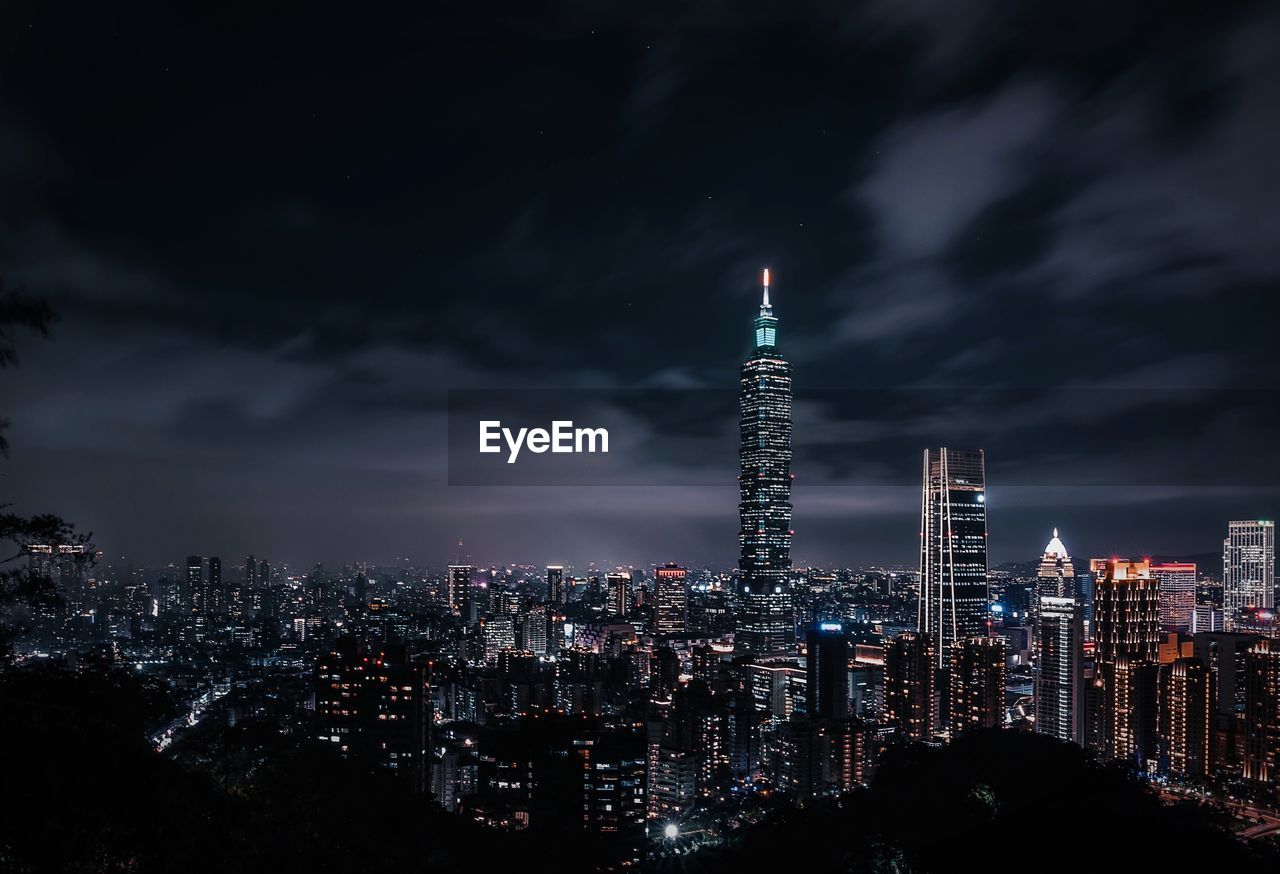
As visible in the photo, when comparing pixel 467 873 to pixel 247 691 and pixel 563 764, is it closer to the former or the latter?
pixel 563 764

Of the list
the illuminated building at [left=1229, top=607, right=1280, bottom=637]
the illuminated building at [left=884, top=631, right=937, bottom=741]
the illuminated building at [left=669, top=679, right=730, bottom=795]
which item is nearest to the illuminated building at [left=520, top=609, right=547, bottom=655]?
the illuminated building at [left=669, top=679, right=730, bottom=795]

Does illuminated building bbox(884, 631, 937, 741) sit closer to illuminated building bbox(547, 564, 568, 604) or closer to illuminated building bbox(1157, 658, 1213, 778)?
illuminated building bbox(1157, 658, 1213, 778)

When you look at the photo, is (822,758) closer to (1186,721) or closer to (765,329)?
(1186,721)

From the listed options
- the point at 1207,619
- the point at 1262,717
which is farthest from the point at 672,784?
the point at 1207,619

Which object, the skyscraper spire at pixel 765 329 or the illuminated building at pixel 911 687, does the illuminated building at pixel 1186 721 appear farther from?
the skyscraper spire at pixel 765 329

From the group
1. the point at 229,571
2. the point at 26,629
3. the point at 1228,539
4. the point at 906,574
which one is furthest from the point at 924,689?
the point at 229,571

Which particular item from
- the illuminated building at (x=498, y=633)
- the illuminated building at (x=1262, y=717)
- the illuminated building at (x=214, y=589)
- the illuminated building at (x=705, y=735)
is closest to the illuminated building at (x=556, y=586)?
the illuminated building at (x=498, y=633)

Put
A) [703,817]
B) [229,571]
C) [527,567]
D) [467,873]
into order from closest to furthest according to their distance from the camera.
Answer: [467,873] < [703,817] < [229,571] < [527,567]
